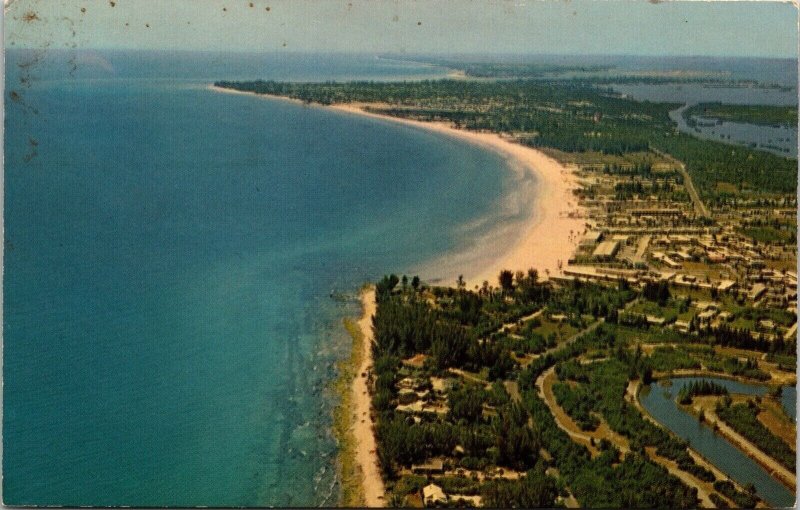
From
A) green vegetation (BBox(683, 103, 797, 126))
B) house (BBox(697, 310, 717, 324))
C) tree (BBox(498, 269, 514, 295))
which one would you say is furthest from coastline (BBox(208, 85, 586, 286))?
green vegetation (BBox(683, 103, 797, 126))

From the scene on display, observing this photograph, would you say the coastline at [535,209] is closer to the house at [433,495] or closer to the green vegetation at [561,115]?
the green vegetation at [561,115]

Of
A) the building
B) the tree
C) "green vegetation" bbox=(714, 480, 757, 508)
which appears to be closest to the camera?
"green vegetation" bbox=(714, 480, 757, 508)

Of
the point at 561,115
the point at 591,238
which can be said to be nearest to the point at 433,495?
the point at 591,238

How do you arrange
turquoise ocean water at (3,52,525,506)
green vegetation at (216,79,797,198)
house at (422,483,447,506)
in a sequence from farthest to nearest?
1. green vegetation at (216,79,797,198)
2. turquoise ocean water at (3,52,525,506)
3. house at (422,483,447,506)

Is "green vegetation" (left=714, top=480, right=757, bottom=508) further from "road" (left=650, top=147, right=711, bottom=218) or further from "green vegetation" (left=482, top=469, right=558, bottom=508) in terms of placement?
"road" (left=650, top=147, right=711, bottom=218)

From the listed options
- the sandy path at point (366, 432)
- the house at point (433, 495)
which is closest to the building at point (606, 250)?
the sandy path at point (366, 432)

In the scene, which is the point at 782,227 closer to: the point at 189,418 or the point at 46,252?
the point at 189,418

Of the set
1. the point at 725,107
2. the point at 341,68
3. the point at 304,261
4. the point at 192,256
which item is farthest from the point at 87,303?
the point at 725,107

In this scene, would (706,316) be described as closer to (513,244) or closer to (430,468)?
(513,244)
